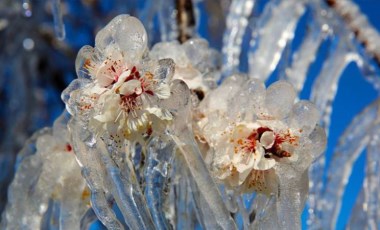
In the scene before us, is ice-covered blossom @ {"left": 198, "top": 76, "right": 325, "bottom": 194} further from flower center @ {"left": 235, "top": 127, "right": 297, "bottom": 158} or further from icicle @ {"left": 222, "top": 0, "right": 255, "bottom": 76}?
icicle @ {"left": 222, "top": 0, "right": 255, "bottom": 76}

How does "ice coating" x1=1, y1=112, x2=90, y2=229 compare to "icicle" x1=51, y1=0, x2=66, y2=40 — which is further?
"icicle" x1=51, y1=0, x2=66, y2=40

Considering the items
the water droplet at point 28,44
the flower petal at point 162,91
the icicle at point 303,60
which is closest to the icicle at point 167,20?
the icicle at point 303,60

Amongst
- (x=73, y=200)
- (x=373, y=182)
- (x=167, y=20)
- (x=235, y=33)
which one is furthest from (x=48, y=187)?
(x=235, y=33)

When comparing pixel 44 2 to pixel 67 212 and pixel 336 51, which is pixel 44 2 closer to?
pixel 336 51

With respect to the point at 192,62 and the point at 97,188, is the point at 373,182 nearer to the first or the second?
the point at 192,62

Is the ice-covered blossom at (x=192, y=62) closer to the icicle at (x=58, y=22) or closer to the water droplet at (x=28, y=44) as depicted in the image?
the icicle at (x=58, y=22)

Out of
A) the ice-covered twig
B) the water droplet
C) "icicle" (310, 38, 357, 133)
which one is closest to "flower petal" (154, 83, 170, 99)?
"icicle" (310, 38, 357, 133)
